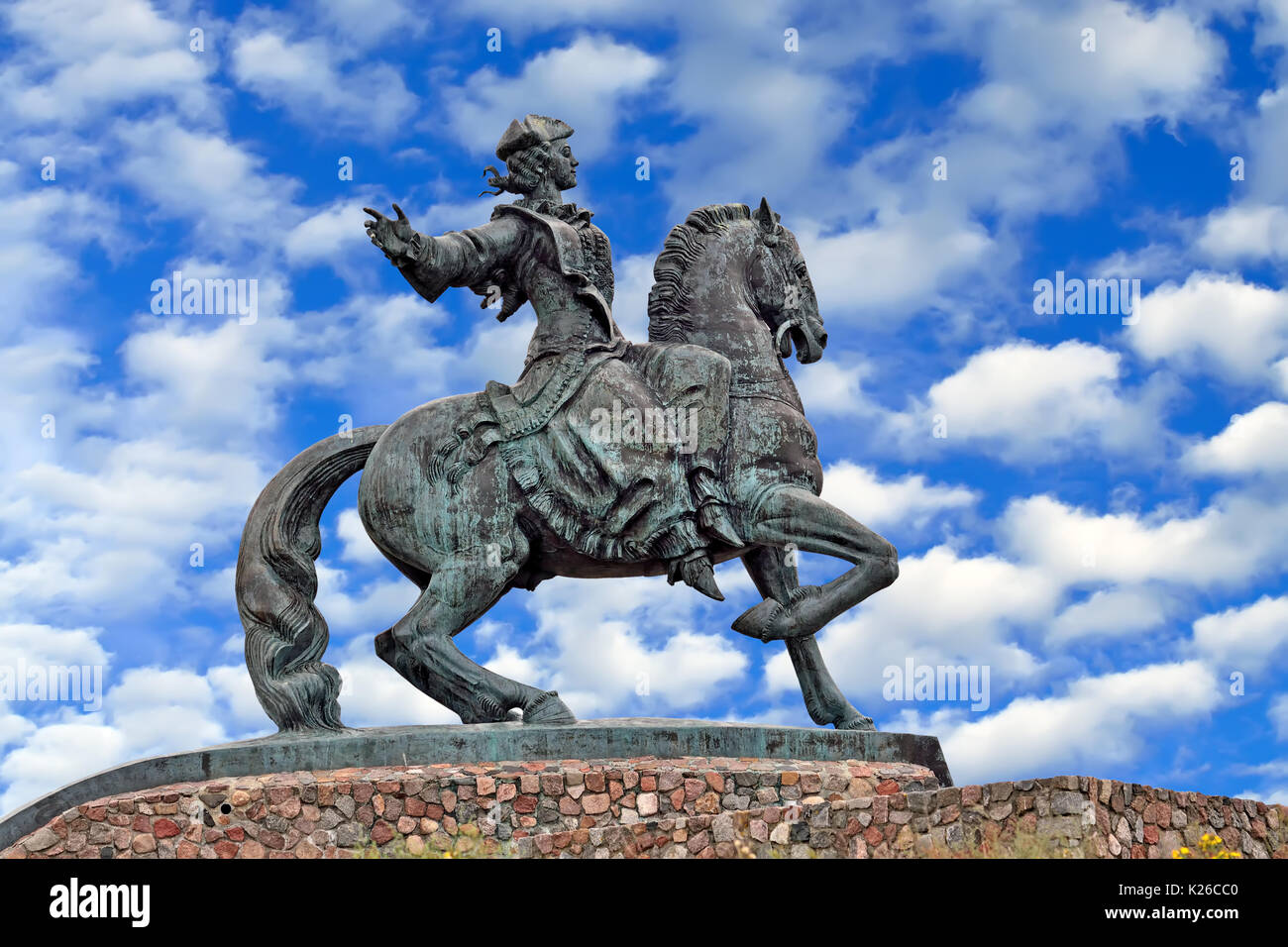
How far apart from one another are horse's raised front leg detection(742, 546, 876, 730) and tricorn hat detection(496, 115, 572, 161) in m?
2.76

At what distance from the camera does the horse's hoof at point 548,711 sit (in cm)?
907

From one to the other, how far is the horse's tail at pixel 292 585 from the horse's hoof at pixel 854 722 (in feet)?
9.17

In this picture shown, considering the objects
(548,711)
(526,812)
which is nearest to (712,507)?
(548,711)

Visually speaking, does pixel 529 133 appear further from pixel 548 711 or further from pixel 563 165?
pixel 548 711

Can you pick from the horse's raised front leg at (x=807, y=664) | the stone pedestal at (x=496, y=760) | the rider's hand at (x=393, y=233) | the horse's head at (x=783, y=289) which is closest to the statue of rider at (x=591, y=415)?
the rider's hand at (x=393, y=233)

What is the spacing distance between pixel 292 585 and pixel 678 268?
2.88m

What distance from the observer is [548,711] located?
9102 millimetres

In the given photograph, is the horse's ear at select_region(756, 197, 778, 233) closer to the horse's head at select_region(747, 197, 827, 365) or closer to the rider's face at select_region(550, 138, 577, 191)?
the horse's head at select_region(747, 197, 827, 365)

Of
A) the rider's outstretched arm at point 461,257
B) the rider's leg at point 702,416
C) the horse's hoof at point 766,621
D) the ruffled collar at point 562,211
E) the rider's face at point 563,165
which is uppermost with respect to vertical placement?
the rider's face at point 563,165

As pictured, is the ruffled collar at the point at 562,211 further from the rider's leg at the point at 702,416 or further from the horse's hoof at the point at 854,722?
the horse's hoof at the point at 854,722

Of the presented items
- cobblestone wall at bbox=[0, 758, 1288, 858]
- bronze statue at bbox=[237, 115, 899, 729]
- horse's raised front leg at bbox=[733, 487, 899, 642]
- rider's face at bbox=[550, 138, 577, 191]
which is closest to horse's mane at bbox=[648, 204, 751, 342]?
bronze statue at bbox=[237, 115, 899, 729]

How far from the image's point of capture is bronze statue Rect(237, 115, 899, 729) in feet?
30.0
